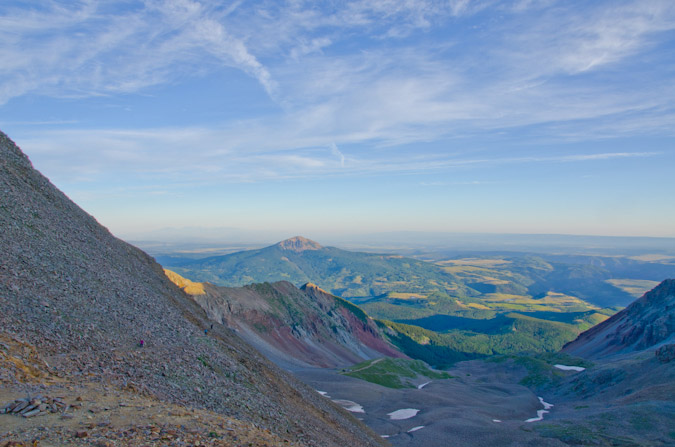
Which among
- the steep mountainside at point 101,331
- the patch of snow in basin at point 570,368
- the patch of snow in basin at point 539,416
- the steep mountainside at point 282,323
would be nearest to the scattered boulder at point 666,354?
the patch of snow in basin at point 539,416

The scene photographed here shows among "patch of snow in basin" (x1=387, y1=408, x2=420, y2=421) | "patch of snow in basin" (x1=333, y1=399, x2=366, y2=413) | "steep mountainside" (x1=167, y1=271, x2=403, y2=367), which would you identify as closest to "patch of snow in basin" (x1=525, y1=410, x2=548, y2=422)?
"patch of snow in basin" (x1=387, y1=408, x2=420, y2=421)

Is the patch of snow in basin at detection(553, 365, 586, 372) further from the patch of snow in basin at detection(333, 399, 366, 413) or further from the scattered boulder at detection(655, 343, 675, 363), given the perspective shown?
the patch of snow in basin at detection(333, 399, 366, 413)

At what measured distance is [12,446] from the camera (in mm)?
15773

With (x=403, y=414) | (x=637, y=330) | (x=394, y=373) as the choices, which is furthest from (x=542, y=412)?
(x=637, y=330)

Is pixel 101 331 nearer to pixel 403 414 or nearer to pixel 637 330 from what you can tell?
pixel 403 414

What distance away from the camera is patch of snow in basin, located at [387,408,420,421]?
7456 cm

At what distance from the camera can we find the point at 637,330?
15300cm

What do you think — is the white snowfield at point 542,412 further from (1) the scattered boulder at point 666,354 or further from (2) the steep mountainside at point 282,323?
(2) the steep mountainside at point 282,323

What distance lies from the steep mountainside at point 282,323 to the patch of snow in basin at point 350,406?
120 ft

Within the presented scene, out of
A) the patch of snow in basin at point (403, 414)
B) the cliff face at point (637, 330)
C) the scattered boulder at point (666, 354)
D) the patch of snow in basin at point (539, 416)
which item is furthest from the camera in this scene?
the cliff face at point (637, 330)

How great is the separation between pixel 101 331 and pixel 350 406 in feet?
190

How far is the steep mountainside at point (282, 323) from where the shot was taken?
4865 inches

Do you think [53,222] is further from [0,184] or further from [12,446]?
[12,446]

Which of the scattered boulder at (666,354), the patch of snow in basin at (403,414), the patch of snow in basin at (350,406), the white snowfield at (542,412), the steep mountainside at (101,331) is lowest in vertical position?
the white snowfield at (542,412)
